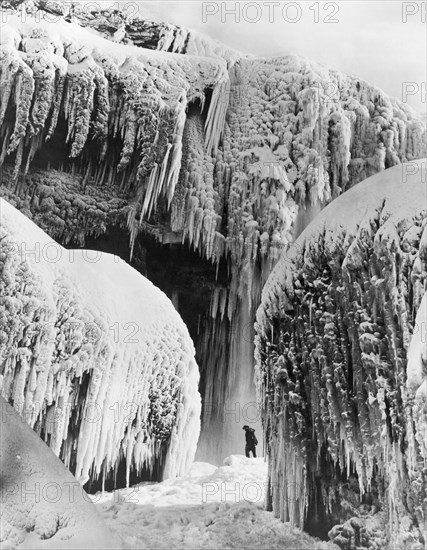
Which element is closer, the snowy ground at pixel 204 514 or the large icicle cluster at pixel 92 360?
the snowy ground at pixel 204 514

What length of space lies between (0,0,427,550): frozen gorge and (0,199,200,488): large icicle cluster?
2cm

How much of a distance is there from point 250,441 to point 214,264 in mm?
1591

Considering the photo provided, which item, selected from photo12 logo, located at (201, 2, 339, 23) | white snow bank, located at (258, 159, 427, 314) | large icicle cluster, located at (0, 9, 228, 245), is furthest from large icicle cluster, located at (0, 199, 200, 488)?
photo12 logo, located at (201, 2, 339, 23)

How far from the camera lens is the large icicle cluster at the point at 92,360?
17.7ft

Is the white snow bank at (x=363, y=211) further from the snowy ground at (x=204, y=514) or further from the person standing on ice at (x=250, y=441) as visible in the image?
the snowy ground at (x=204, y=514)

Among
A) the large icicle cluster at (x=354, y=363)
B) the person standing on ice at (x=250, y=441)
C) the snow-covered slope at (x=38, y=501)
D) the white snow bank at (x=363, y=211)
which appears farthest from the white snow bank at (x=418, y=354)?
the snow-covered slope at (x=38, y=501)

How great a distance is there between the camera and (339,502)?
522 centimetres

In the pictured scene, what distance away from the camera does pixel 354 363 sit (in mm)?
5363

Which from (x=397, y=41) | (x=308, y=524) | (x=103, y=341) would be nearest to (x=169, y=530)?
(x=308, y=524)

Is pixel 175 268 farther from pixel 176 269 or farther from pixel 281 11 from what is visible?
pixel 281 11

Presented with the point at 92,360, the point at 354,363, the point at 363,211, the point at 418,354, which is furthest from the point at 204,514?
the point at 363,211

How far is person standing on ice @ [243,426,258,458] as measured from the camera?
18.2 ft

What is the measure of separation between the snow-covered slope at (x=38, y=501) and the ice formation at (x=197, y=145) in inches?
Result: 61.2

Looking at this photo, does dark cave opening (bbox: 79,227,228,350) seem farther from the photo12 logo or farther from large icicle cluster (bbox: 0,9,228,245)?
the photo12 logo
